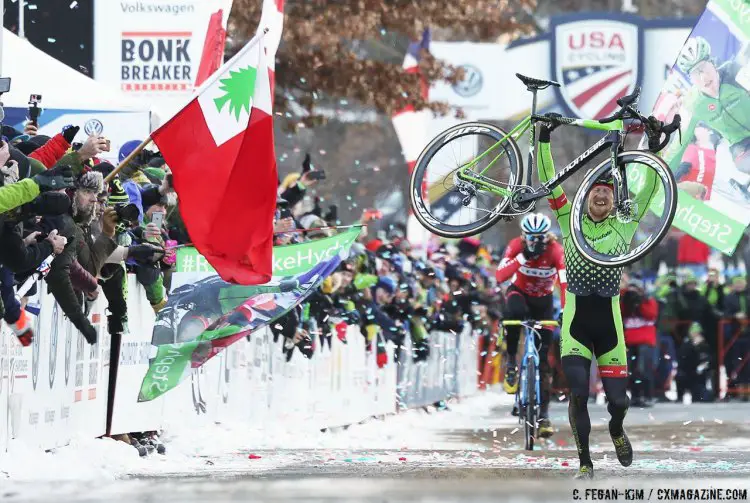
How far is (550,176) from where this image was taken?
526 inches

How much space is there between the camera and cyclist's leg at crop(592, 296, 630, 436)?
13281mm

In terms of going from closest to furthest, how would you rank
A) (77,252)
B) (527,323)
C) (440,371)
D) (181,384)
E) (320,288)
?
1. (77,252)
2. (181,384)
3. (527,323)
4. (320,288)
5. (440,371)

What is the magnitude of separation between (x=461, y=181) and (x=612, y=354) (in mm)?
1645

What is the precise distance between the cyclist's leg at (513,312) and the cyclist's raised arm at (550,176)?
4390mm

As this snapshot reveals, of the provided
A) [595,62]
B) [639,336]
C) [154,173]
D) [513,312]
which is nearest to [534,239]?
[513,312]

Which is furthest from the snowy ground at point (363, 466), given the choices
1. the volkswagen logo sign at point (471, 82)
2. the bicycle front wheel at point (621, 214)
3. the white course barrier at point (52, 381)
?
the volkswagen logo sign at point (471, 82)

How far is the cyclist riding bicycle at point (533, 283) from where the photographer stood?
17328 mm

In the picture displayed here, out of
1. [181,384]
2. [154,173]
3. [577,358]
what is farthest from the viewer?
[181,384]

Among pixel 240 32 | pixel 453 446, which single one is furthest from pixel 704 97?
pixel 240 32

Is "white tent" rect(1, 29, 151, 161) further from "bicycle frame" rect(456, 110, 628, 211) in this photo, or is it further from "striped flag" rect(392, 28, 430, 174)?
"striped flag" rect(392, 28, 430, 174)

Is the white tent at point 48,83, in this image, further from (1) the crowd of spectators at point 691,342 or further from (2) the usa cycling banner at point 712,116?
(1) the crowd of spectators at point 691,342

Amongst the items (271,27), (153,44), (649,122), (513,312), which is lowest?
(513,312)

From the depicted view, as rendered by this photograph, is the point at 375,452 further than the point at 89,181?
Yes

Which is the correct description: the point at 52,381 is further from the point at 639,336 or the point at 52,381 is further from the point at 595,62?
the point at 595,62
